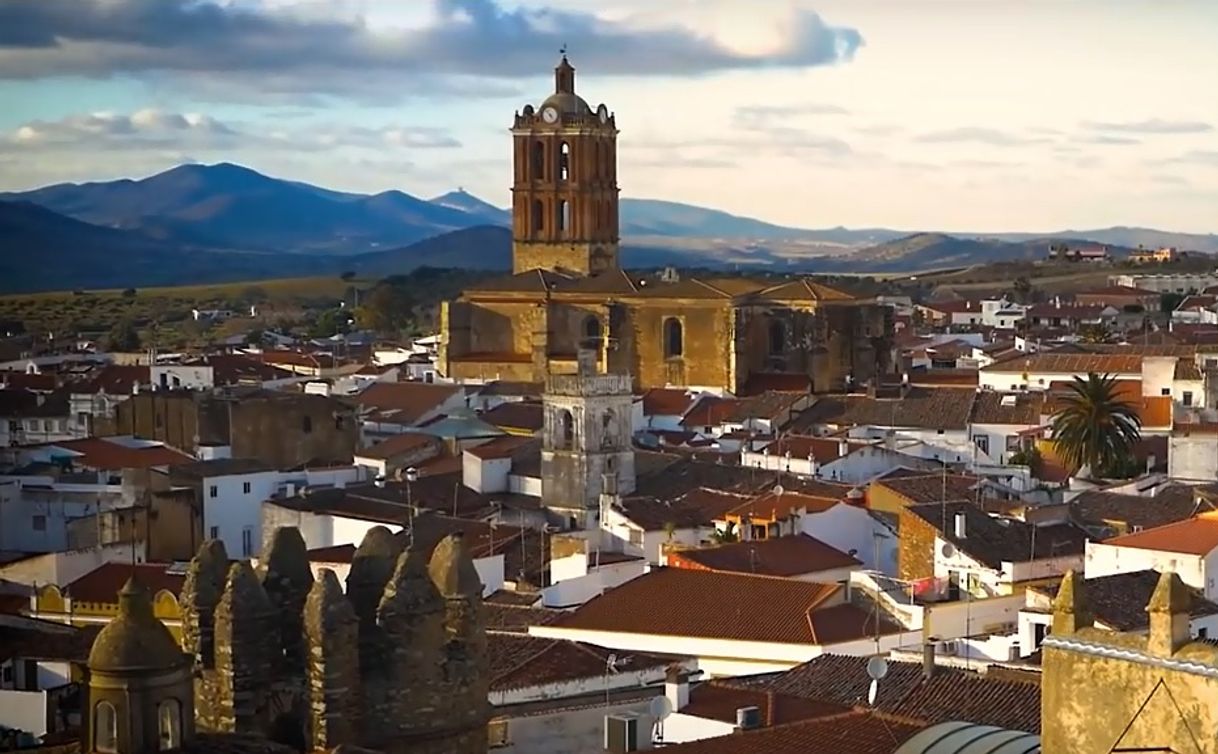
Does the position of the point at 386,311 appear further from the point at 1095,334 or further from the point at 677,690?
the point at 677,690

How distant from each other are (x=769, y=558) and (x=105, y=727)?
16.3m

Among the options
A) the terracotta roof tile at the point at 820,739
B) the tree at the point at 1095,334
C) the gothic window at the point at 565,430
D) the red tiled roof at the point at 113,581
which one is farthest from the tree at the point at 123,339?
the terracotta roof tile at the point at 820,739

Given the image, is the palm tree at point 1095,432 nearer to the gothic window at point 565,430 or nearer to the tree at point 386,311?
the gothic window at point 565,430

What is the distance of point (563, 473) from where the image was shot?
36.7 metres

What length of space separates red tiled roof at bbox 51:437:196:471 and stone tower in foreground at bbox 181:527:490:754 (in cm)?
2603

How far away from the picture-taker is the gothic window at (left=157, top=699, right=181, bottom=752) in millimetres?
11328

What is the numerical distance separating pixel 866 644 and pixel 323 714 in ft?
34.9

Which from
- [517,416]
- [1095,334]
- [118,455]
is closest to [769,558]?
[118,455]

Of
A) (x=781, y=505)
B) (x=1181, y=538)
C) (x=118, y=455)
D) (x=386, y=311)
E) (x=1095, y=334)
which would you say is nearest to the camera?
(x=1181, y=538)

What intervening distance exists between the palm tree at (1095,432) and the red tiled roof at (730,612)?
17.0 metres

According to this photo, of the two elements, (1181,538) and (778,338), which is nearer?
(1181,538)

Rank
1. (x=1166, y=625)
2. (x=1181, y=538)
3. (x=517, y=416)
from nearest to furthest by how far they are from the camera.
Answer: (x=1166, y=625) < (x=1181, y=538) < (x=517, y=416)

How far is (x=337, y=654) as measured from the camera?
12281mm

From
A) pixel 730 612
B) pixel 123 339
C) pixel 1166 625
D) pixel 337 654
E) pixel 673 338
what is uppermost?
pixel 1166 625
